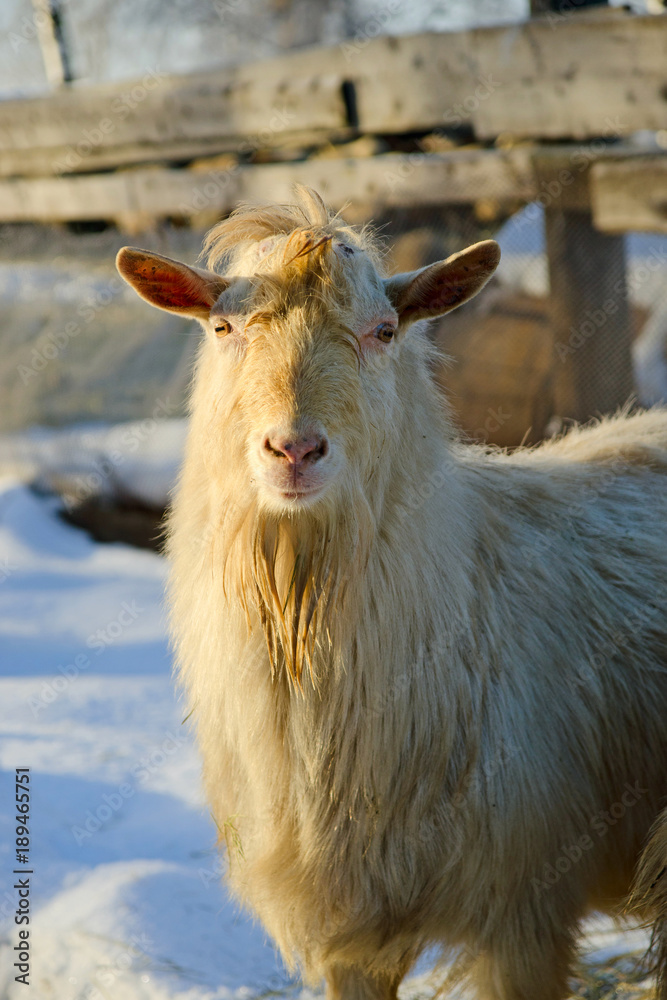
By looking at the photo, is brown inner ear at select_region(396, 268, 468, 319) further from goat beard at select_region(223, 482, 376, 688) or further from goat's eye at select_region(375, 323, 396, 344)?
goat beard at select_region(223, 482, 376, 688)

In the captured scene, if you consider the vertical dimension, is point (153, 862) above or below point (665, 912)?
below

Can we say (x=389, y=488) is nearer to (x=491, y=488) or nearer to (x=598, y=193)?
(x=491, y=488)

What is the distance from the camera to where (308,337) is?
238cm

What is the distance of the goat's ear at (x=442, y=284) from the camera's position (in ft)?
8.68

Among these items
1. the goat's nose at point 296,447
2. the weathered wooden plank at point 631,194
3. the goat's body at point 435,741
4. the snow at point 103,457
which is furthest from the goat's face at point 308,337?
the snow at point 103,457

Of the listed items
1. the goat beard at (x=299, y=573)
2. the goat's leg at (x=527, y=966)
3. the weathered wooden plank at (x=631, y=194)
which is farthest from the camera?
the weathered wooden plank at (x=631, y=194)

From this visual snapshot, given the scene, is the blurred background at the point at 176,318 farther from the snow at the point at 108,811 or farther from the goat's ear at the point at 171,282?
the goat's ear at the point at 171,282

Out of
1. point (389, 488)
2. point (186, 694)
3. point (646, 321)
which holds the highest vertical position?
point (389, 488)

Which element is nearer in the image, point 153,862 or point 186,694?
point 186,694

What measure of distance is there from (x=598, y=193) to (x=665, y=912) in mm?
4762

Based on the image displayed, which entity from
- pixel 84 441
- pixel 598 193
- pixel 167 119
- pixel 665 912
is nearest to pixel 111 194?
pixel 167 119

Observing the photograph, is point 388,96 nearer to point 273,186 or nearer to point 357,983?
point 273,186

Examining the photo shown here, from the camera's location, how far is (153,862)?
3768 mm

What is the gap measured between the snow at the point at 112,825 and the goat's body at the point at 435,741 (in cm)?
66
